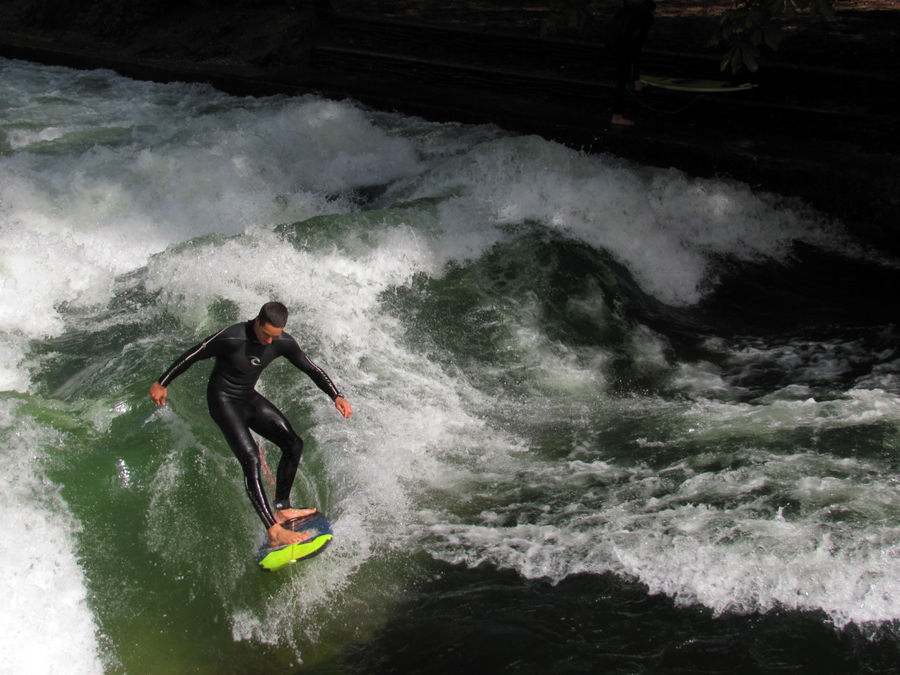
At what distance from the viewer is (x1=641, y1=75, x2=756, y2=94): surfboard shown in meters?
8.34

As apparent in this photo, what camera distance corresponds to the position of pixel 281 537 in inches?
154

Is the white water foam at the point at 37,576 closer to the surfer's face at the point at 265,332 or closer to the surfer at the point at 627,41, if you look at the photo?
the surfer's face at the point at 265,332

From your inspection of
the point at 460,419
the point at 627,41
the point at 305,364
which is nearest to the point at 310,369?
the point at 305,364

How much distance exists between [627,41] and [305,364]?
18.2 feet

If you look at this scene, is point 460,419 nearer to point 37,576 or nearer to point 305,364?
point 305,364

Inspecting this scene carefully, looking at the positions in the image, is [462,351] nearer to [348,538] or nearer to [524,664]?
[348,538]

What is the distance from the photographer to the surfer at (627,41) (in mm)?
7913

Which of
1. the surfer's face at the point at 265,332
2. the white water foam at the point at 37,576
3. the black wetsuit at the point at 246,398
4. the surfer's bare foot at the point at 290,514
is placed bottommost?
the white water foam at the point at 37,576

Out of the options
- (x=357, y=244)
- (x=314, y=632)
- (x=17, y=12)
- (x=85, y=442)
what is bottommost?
(x=314, y=632)

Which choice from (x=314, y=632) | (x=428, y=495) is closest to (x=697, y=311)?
(x=428, y=495)

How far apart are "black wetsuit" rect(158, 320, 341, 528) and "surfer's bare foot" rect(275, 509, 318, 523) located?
69mm

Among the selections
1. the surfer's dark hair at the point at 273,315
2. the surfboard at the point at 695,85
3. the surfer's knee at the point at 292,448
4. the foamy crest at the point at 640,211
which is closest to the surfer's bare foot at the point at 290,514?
the surfer's knee at the point at 292,448

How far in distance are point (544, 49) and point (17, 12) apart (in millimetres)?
10188

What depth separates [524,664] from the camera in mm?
3574
